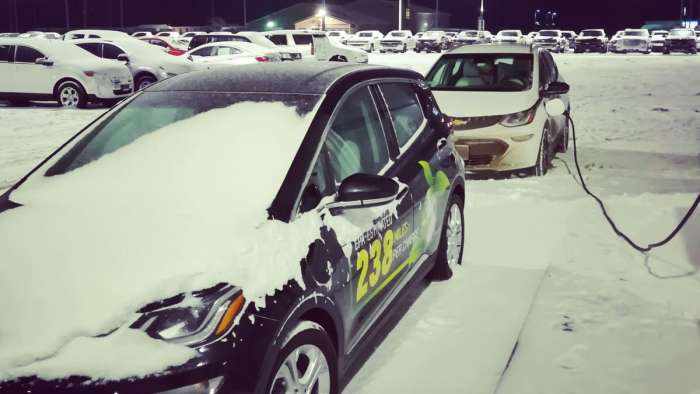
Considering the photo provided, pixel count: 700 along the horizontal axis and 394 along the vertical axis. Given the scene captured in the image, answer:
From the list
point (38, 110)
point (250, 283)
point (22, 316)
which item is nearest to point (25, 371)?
point (22, 316)

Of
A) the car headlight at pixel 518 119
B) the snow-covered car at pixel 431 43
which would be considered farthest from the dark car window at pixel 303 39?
the snow-covered car at pixel 431 43

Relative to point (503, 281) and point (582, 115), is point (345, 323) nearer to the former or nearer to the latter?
point (503, 281)

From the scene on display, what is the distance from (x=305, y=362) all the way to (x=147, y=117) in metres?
1.78

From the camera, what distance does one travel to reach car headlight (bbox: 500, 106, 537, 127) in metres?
8.94

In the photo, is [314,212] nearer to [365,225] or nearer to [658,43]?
[365,225]

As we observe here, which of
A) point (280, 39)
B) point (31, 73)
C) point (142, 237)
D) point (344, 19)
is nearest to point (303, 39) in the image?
point (280, 39)

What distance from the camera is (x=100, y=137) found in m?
4.06

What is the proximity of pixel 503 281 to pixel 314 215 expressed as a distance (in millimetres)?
2711

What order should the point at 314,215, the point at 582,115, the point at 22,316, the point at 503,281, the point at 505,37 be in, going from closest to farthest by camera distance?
the point at 22,316, the point at 314,215, the point at 503,281, the point at 582,115, the point at 505,37

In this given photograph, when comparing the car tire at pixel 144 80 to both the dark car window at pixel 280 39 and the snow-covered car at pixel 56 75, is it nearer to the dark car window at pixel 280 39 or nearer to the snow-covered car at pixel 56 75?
the snow-covered car at pixel 56 75

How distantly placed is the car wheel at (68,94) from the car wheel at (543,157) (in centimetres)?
1151

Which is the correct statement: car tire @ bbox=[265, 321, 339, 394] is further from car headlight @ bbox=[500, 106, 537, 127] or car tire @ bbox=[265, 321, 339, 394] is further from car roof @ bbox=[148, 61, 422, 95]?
car headlight @ bbox=[500, 106, 537, 127]

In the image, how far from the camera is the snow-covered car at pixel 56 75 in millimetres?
16906

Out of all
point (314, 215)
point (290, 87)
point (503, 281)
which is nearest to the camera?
point (314, 215)
